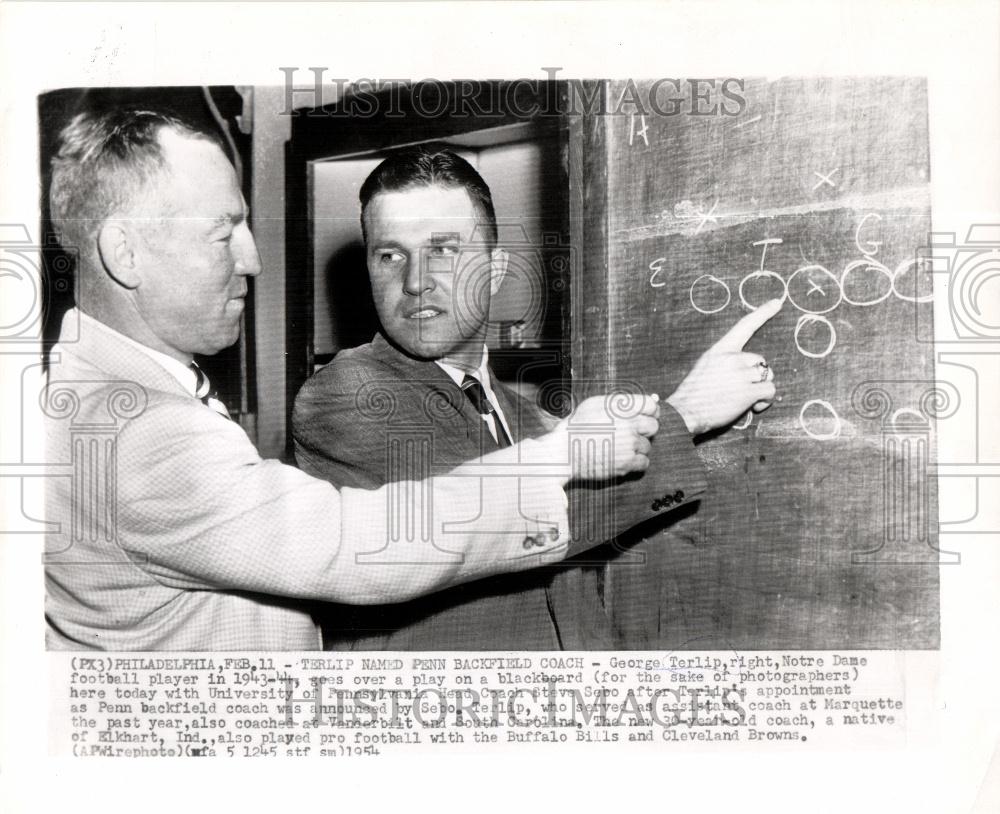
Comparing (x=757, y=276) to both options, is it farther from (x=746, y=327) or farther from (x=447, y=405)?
(x=447, y=405)

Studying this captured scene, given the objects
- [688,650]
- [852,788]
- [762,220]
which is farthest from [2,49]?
[852,788]

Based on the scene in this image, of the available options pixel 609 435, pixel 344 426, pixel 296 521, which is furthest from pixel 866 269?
pixel 296 521

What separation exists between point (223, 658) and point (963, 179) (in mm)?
Answer: 1534

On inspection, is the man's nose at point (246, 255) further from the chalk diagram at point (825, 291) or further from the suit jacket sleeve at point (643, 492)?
the chalk diagram at point (825, 291)

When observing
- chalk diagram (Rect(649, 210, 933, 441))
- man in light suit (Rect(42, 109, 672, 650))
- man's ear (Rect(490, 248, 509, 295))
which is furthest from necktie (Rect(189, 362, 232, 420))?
chalk diagram (Rect(649, 210, 933, 441))

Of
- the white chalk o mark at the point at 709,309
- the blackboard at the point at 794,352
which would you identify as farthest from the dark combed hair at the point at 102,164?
the white chalk o mark at the point at 709,309

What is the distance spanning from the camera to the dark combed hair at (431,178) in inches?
59.4

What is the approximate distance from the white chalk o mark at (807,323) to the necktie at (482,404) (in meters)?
0.54

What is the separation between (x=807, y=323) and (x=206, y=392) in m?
1.05

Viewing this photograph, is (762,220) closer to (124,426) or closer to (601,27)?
(601,27)

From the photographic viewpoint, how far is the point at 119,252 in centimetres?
149

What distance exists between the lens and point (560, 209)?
152cm
